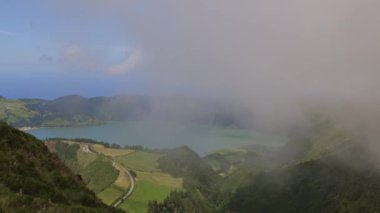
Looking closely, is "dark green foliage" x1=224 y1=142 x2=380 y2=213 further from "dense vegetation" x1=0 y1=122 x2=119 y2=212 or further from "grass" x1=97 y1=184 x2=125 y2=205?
"dense vegetation" x1=0 y1=122 x2=119 y2=212

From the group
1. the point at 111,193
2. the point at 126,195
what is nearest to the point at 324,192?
the point at 126,195

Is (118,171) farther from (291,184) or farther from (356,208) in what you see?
(356,208)

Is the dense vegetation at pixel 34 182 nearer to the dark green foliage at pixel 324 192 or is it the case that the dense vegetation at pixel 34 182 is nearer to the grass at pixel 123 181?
the dark green foliage at pixel 324 192

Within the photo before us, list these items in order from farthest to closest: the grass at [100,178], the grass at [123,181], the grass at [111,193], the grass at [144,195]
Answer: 1. the grass at [123,181]
2. the grass at [100,178]
3. the grass at [111,193]
4. the grass at [144,195]

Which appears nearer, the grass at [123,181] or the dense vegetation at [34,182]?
the dense vegetation at [34,182]

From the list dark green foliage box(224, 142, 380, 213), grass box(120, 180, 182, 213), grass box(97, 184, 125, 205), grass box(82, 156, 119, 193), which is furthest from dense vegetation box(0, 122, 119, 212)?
grass box(82, 156, 119, 193)

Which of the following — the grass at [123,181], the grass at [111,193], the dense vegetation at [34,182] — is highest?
the dense vegetation at [34,182]

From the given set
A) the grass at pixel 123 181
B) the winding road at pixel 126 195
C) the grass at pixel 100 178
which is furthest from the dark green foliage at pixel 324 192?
the grass at pixel 100 178
